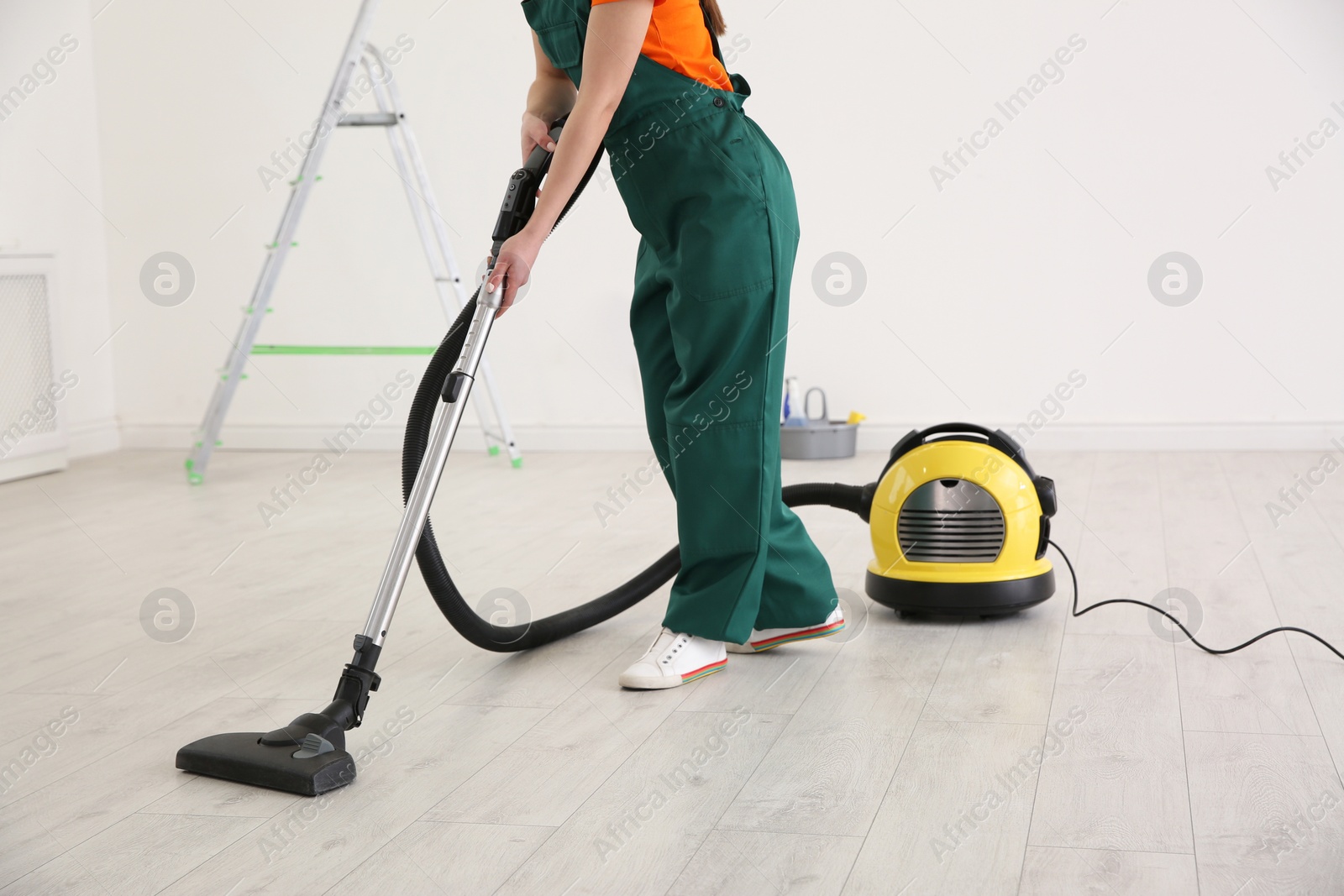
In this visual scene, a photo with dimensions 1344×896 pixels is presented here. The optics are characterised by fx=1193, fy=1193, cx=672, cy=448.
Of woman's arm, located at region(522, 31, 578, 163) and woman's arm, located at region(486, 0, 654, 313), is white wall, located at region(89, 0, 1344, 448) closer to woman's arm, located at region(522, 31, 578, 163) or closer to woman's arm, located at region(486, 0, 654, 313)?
woman's arm, located at region(522, 31, 578, 163)

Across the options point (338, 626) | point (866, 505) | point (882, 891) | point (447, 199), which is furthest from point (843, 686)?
point (447, 199)

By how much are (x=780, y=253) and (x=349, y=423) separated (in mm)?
2887

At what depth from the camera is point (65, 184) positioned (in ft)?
13.5

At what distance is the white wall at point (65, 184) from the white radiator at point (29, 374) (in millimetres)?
36

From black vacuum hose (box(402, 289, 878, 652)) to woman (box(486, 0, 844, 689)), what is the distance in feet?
0.54

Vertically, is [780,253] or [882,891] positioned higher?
[780,253]

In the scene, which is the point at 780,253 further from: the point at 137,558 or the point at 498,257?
the point at 137,558

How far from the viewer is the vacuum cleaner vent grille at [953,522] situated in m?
1.89

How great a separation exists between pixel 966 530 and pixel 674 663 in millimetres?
545

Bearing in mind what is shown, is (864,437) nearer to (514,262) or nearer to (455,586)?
(455,586)

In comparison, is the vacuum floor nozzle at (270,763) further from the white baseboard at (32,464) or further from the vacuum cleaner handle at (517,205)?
the white baseboard at (32,464)

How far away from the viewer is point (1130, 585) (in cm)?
214

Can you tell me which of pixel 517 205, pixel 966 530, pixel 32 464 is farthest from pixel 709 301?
pixel 32 464

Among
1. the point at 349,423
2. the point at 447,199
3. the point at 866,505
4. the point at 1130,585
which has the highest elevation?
the point at 447,199
